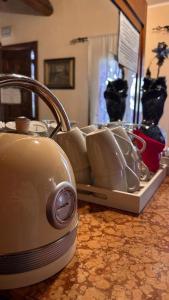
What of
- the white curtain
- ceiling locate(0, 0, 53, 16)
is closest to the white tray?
the white curtain

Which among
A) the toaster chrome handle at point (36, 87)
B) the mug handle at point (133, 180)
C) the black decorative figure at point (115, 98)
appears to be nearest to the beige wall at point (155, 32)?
the black decorative figure at point (115, 98)

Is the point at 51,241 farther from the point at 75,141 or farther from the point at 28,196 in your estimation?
the point at 75,141

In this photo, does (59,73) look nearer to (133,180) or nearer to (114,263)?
(133,180)

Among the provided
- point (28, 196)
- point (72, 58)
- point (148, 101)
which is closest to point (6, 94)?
point (72, 58)

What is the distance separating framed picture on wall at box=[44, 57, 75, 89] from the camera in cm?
79

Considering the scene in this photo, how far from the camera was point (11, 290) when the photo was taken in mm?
317

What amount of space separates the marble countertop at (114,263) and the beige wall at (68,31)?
0.42 metres

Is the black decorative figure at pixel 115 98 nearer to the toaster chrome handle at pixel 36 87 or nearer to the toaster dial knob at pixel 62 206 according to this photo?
the toaster chrome handle at pixel 36 87

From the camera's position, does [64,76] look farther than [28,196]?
Yes

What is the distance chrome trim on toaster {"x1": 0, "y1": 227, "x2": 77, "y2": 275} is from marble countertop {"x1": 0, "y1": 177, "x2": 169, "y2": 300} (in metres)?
0.04

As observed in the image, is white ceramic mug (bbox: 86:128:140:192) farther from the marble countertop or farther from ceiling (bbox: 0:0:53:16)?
ceiling (bbox: 0:0:53:16)

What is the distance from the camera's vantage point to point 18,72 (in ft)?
2.31

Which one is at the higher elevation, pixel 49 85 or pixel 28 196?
pixel 49 85

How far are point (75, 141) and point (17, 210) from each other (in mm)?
336
